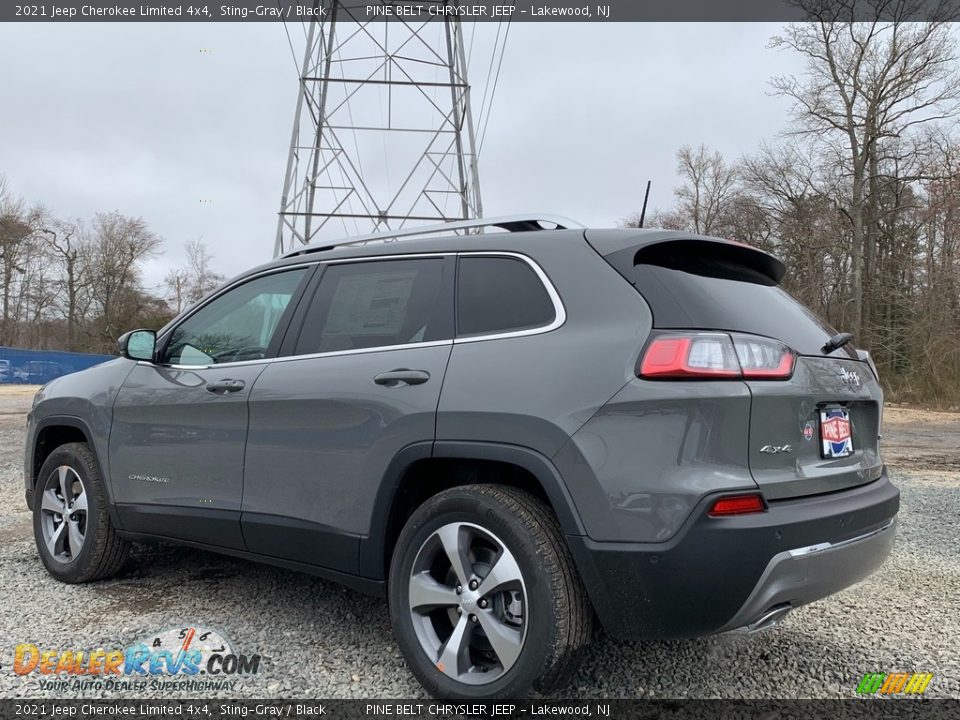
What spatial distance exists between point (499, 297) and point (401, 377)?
489mm

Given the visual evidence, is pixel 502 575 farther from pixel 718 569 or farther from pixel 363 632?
pixel 363 632

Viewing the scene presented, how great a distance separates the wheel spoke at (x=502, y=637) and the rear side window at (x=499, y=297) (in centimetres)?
102

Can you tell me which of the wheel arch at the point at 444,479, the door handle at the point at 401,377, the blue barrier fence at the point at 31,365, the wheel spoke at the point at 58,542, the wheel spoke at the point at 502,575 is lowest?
the blue barrier fence at the point at 31,365

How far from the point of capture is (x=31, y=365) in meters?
33.2

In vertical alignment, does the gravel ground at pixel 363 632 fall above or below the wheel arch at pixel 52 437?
below

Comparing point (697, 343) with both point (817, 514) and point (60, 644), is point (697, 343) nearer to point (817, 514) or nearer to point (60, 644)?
point (817, 514)

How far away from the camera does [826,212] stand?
29.5m

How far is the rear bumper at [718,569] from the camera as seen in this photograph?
2184 mm

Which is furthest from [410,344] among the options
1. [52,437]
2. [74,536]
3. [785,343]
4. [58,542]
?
[52,437]

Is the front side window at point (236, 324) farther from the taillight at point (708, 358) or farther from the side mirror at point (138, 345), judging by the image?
the taillight at point (708, 358)

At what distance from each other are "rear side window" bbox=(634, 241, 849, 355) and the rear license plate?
231 millimetres

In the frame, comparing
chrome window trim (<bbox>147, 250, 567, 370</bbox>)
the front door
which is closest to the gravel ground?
the front door

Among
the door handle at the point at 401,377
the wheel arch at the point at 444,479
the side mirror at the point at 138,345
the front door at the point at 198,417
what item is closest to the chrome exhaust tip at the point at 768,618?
the wheel arch at the point at 444,479

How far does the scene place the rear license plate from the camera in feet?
8.30
